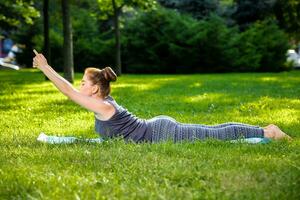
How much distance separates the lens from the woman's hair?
25.0ft

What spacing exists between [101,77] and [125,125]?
72 centimetres

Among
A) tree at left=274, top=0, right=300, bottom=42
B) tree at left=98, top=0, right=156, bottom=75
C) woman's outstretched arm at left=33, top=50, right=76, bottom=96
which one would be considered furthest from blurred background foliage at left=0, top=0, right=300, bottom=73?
woman's outstretched arm at left=33, top=50, right=76, bottom=96

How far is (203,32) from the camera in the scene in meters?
33.5

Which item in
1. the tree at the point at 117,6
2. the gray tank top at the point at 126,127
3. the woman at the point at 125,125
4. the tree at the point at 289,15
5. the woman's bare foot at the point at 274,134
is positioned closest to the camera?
the woman at the point at 125,125

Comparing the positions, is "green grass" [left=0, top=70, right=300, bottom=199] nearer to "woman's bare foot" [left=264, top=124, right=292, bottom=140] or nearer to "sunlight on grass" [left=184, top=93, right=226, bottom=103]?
"woman's bare foot" [left=264, top=124, right=292, bottom=140]

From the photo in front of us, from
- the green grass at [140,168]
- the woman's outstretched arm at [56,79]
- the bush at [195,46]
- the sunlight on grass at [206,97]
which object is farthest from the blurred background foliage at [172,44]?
the woman's outstretched arm at [56,79]

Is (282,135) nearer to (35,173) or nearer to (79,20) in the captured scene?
(35,173)

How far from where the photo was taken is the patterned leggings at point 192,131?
25.5 feet

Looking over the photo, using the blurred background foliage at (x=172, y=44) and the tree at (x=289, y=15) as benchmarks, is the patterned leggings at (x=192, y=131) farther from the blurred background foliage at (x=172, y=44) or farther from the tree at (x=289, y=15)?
the tree at (x=289, y=15)

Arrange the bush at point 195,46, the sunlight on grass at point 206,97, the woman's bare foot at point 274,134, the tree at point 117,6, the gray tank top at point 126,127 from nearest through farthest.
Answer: the gray tank top at point 126,127
the woman's bare foot at point 274,134
the sunlight on grass at point 206,97
the tree at point 117,6
the bush at point 195,46

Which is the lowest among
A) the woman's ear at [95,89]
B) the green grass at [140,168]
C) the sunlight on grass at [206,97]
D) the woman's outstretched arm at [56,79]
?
the sunlight on grass at [206,97]

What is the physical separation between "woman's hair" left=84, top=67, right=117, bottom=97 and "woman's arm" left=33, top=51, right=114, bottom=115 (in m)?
0.20

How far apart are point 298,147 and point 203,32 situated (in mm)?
26705

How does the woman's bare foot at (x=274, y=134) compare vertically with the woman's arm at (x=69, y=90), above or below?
below
